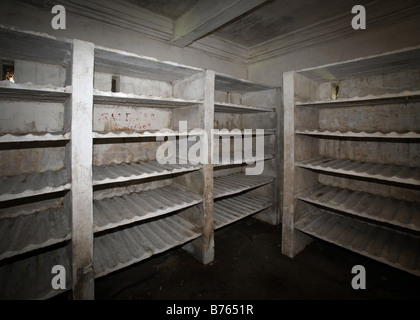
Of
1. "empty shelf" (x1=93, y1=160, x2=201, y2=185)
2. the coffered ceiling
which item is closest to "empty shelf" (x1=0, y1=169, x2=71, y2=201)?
"empty shelf" (x1=93, y1=160, x2=201, y2=185)

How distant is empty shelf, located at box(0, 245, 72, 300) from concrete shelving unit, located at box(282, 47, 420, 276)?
9.38ft

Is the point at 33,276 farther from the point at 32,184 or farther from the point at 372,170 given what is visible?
the point at 372,170

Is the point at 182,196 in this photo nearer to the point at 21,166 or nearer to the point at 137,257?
the point at 137,257

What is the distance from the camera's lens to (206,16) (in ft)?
8.13

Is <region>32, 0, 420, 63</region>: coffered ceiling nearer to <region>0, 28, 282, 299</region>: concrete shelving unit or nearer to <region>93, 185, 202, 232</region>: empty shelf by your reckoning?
<region>0, 28, 282, 299</region>: concrete shelving unit

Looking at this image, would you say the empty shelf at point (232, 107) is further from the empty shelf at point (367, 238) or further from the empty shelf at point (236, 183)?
the empty shelf at point (367, 238)

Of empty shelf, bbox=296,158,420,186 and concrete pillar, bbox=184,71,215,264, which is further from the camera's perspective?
concrete pillar, bbox=184,71,215,264

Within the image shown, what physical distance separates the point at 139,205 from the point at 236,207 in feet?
5.89

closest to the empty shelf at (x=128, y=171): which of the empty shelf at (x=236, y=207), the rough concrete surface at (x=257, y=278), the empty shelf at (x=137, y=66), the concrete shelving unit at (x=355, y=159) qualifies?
the empty shelf at (x=236, y=207)

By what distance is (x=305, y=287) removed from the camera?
8.37ft

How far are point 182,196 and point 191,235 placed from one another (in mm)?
535

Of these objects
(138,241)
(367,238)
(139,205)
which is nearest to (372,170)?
(367,238)

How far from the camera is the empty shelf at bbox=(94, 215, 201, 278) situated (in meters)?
2.31
